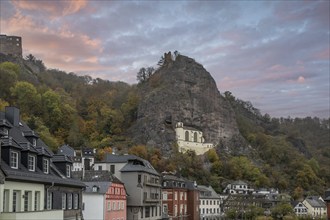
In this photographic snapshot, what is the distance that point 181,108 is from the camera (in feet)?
573

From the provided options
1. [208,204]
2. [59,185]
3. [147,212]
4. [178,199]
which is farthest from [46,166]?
[208,204]

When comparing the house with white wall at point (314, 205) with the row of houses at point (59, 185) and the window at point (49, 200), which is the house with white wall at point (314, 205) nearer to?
the row of houses at point (59, 185)

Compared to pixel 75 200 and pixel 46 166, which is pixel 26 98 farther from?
pixel 46 166

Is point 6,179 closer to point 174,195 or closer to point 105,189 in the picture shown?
point 105,189

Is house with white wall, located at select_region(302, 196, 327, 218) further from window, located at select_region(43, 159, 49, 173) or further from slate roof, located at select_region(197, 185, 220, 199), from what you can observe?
window, located at select_region(43, 159, 49, 173)

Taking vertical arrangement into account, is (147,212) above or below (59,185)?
below

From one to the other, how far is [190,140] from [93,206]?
110141mm

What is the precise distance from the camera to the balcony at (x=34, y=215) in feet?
87.1

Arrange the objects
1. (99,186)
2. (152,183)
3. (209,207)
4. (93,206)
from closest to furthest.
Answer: (93,206)
(99,186)
(152,183)
(209,207)

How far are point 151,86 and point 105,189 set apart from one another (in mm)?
132540

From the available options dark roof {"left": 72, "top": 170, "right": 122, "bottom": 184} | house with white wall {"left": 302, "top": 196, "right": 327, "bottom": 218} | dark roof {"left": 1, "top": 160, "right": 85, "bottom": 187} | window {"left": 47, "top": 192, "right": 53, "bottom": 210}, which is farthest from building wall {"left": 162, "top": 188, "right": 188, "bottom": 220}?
window {"left": 47, "top": 192, "right": 53, "bottom": 210}

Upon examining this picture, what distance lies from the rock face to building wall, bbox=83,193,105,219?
100196 millimetres

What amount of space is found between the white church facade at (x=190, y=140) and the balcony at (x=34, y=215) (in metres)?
130

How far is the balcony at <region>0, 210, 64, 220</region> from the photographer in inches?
1046
